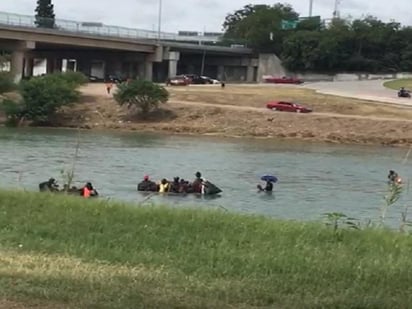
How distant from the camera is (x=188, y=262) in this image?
8711 millimetres

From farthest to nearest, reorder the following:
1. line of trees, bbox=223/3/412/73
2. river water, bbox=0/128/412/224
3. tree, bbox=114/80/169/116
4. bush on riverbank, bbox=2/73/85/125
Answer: line of trees, bbox=223/3/412/73 → tree, bbox=114/80/169/116 → bush on riverbank, bbox=2/73/85/125 → river water, bbox=0/128/412/224

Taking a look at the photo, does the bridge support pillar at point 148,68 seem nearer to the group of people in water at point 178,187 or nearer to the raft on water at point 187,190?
the raft on water at point 187,190

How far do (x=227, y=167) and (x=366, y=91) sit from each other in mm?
64266

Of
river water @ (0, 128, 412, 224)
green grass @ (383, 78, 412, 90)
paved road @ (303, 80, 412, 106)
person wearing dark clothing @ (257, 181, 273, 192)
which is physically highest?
green grass @ (383, 78, 412, 90)

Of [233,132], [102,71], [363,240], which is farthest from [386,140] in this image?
[102,71]

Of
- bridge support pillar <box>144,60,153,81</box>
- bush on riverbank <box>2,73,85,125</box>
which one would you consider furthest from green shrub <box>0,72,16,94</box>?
bridge support pillar <box>144,60,153,81</box>

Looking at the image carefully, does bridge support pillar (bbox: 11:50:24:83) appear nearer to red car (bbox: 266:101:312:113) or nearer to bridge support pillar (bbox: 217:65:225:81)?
red car (bbox: 266:101:312:113)

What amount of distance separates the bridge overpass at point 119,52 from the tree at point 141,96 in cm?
2316

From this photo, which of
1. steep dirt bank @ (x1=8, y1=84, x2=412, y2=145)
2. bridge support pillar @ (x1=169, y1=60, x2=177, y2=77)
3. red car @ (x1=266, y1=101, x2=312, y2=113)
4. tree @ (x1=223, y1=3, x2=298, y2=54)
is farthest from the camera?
tree @ (x1=223, y1=3, x2=298, y2=54)

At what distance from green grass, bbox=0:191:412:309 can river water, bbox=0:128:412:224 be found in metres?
15.6

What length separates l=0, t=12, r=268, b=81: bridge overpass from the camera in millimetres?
111125

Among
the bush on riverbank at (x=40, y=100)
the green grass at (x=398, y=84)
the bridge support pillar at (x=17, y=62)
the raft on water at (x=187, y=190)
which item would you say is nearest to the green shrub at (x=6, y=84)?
the bush on riverbank at (x=40, y=100)

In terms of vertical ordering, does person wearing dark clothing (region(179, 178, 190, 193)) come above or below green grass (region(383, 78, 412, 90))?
below

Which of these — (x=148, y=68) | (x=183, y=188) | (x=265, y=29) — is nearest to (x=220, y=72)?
(x=265, y=29)
